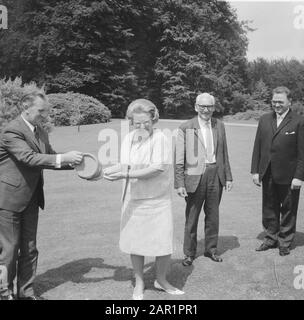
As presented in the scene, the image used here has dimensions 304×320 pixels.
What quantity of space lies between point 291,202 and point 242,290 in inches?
65.3

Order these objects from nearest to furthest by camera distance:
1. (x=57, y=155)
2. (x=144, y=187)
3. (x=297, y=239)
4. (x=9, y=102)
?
1. (x=57, y=155)
2. (x=144, y=187)
3. (x=297, y=239)
4. (x=9, y=102)

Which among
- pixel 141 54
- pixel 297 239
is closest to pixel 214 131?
pixel 297 239

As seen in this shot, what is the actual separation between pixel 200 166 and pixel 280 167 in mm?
1197

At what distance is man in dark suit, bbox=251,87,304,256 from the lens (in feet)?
18.1

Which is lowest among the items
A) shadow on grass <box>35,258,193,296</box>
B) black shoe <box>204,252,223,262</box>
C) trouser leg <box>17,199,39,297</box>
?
shadow on grass <box>35,258,193,296</box>

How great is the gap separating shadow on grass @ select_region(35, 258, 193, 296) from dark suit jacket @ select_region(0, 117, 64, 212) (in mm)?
1186

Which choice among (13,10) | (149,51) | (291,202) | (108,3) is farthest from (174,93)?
(291,202)

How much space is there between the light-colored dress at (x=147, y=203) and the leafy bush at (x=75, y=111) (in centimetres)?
1905

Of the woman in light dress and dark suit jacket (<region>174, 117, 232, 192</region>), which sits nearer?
Result: the woman in light dress

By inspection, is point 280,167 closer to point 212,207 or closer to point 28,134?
point 212,207

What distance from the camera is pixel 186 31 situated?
41.8 meters

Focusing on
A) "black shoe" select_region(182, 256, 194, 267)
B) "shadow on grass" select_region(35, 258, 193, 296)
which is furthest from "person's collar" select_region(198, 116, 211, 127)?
"shadow on grass" select_region(35, 258, 193, 296)

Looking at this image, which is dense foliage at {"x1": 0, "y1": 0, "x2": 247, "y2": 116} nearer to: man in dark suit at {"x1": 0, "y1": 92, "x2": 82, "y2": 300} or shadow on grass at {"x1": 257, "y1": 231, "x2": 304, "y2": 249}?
shadow on grass at {"x1": 257, "y1": 231, "x2": 304, "y2": 249}

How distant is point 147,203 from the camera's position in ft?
13.3
